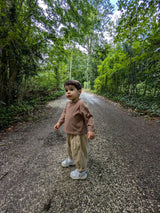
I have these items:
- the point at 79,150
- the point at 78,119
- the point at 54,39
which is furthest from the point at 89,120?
the point at 54,39

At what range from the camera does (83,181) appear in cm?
Result: 150

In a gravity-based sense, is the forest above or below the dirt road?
above

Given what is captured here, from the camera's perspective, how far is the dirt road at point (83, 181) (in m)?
1.18

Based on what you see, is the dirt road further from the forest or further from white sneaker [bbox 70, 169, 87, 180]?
the forest

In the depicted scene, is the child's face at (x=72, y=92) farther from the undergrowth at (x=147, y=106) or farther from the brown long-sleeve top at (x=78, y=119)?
the undergrowth at (x=147, y=106)

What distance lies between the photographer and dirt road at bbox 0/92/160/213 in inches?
46.3

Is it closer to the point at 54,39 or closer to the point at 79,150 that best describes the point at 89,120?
the point at 79,150

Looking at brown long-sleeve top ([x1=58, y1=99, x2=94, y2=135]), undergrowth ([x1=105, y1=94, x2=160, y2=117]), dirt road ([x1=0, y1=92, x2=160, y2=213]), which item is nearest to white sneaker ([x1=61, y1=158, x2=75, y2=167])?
dirt road ([x1=0, y1=92, x2=160, y2=213])

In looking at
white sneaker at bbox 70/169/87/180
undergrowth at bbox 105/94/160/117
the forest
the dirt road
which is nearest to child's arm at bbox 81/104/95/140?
white sneaker at bbox 70/169/87/180

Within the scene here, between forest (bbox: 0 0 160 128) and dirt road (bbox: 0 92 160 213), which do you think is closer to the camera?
dirt road (bbox: 0 92 160 213)

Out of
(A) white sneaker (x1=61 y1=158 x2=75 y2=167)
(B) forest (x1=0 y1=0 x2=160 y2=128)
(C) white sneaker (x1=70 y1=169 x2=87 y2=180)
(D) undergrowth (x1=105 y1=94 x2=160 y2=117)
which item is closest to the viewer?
(C) white sneaker (x1=70 y1=169 x2=87 y2=180)

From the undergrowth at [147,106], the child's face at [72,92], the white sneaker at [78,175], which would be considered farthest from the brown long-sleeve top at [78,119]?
the undergrowth at [147,106]

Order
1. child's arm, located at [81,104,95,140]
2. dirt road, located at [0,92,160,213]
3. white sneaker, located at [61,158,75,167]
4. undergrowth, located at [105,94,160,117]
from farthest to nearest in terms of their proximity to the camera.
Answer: undergrowth, located at [105,94,160,117]
white sneaker, located at [61,158,75,167]
child's arm, located at [81,104,95,140]
dirt road, located at [0,92,160,213]

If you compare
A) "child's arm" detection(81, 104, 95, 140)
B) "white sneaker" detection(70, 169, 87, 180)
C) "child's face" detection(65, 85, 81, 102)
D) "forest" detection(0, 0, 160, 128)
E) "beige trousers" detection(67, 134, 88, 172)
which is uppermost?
"forest" detection(0, 0, 160, 128)
